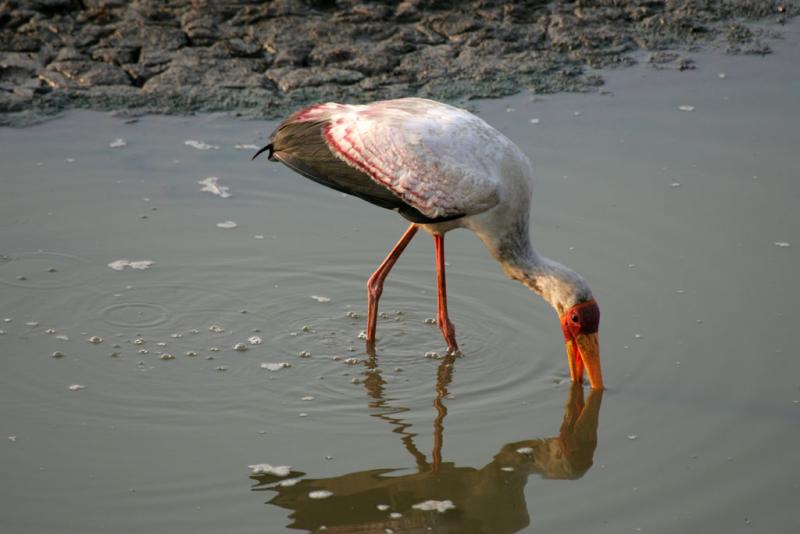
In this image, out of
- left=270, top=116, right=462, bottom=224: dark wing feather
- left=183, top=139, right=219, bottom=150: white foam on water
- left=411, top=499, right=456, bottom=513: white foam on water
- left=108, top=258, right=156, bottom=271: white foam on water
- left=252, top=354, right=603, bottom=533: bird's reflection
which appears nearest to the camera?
left=252, top=354, right=603, bottom=533: bird's reflection

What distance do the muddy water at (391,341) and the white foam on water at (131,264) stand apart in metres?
0.02

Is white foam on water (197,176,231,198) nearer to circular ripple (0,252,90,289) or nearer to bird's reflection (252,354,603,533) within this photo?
circular ripple (0,252,90,289)

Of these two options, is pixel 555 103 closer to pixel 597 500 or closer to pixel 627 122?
pixel 627 122

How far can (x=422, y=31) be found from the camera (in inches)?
343

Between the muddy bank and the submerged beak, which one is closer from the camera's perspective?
the submerged beak

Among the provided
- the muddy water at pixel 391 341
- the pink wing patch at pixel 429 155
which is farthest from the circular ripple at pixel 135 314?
the pink wing patch at pixel 429 155

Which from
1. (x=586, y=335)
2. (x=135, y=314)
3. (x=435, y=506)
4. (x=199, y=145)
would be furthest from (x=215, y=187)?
(x=435, y=506)

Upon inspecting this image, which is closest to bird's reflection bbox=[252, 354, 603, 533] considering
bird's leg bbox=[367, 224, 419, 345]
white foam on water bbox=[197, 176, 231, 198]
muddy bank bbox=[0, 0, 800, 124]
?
bird's leg bbox=[367, 224, 419, 345]

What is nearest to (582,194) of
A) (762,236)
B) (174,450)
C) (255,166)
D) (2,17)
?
(762,236)

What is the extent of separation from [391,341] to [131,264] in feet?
4.54

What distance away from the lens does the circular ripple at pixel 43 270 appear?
595 cm

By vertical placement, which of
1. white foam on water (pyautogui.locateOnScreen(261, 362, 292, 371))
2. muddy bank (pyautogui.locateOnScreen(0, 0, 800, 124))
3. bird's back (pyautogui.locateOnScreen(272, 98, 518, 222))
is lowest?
white foam on water (pyautogui.locateOnScreen(261, 362, 292, 371))

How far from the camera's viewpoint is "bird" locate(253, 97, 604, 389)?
5.19 metres

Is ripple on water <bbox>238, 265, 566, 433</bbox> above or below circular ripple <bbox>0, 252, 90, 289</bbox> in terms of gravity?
below
